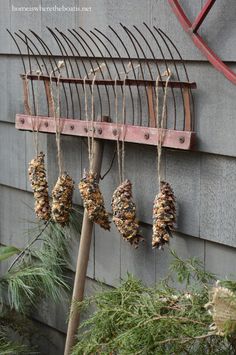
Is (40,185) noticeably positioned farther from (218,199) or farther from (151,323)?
(151,323)

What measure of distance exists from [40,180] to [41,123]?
187 mm

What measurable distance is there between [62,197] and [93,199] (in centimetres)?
16

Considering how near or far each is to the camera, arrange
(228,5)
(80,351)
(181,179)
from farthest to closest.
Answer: (181,179) < (228,5) < (80,351)

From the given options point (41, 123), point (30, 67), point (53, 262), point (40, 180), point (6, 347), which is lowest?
point (6, 347)

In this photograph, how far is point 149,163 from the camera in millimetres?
2293

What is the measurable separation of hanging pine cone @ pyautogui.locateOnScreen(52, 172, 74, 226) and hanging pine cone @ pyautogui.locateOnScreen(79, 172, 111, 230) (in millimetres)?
123

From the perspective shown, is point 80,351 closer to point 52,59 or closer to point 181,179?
point 181,179

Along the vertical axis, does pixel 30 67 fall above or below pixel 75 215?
above

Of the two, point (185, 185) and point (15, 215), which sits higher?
point (185, 185)

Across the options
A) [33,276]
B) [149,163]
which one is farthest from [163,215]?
[33,276]

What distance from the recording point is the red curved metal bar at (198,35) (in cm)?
A: 194

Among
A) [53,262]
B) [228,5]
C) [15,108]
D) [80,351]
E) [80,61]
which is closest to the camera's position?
[80,351]

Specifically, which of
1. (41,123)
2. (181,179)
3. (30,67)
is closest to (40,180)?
(41,123)

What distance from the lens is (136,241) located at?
2.24 metres
